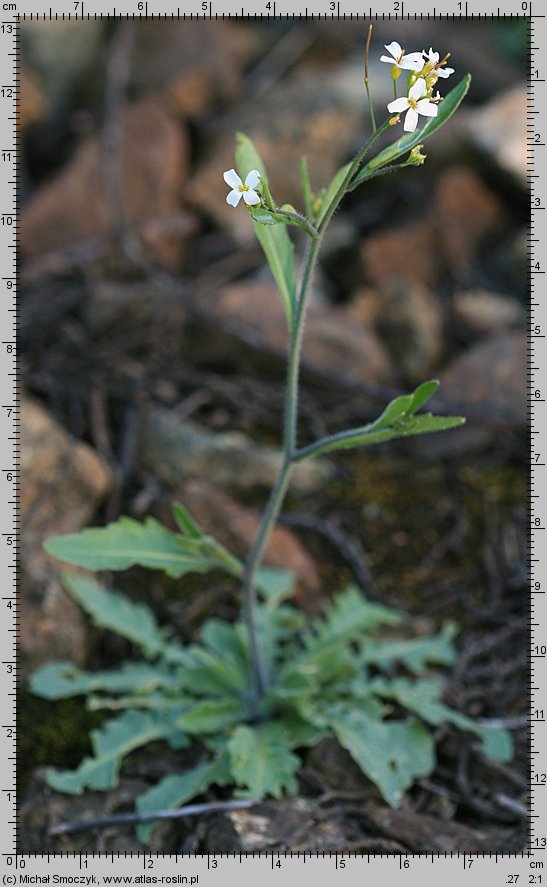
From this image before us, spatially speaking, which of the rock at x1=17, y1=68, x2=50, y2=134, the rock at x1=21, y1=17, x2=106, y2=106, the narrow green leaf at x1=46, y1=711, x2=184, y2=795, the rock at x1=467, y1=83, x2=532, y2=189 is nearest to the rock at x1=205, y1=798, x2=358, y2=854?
the narrow green leaf at x1=46, y1=711, x2=184, y2=795

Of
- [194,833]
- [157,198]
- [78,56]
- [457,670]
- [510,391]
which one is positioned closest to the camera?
[194,833]

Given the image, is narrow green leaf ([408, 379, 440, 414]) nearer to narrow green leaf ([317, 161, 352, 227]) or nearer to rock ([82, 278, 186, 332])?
narrow green leaf ([317, 161, 352, 227])

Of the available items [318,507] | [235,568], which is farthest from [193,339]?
[235,568]

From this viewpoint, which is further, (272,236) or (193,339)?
(193,339)

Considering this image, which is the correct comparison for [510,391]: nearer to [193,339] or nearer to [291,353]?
[193,339]

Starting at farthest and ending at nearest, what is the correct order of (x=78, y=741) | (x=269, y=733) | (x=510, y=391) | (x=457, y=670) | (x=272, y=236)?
(x=510, y=391) → (x=457, y=670) → (x=78, y=741) → (x=269, y=733) → (x=272, y=236)

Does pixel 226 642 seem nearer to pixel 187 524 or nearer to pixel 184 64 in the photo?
pixel 187 524

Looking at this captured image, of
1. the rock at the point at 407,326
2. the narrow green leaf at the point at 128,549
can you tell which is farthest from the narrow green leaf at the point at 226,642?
the rock at the point at 407,326
